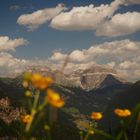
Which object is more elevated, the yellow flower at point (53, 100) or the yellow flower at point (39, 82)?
the yellow flower at point (39, 82)

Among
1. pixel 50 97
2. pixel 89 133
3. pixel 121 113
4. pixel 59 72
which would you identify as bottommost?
pixel 89 133

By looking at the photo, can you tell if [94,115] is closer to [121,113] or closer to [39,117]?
[121,113]

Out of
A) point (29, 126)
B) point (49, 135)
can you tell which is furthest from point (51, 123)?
point (29, 126)

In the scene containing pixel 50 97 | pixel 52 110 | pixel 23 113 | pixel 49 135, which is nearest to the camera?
pixel 50 97

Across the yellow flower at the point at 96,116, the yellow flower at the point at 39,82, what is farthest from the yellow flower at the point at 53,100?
the yellow flower at the point at 96,116

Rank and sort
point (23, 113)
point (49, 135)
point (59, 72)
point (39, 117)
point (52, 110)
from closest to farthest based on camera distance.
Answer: point (39, 117) < point (52, 110) < point (49, 135) < point (59, 72) < point (23, 113)

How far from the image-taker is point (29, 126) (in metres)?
2.91

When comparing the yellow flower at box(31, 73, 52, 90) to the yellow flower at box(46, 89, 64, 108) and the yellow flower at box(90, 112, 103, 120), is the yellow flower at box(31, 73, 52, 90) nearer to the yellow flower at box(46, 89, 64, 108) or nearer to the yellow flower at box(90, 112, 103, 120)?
the yellow flower at box(46, 89, 64, 108)

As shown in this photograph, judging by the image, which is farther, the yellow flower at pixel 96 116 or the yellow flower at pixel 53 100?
the yellow flower at pixel 96 116

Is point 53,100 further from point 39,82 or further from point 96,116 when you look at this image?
point 96,116

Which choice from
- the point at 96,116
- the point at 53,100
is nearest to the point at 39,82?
the point at 53,100

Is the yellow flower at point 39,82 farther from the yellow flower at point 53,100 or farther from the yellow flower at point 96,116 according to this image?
the yellow flower at point 96,116

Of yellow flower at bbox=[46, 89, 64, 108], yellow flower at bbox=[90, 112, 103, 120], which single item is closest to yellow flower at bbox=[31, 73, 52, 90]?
yellow flower at bbox=[46, 89, 64, 108]

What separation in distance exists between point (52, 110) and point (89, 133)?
3.18ft
